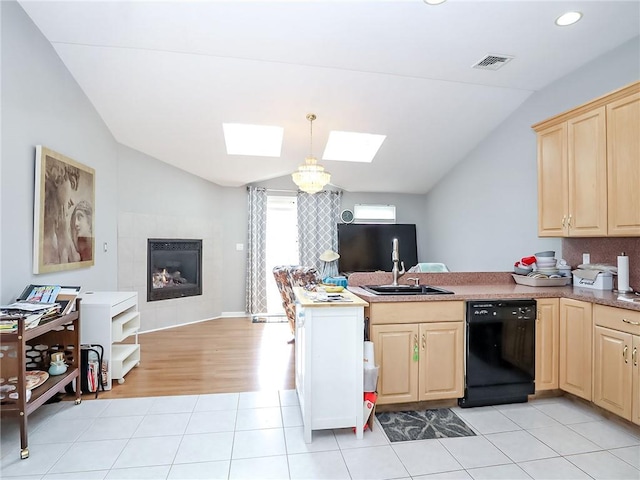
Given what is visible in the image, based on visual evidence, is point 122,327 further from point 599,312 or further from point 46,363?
point 599,312

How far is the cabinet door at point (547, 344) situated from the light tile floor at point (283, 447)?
0.65 ft

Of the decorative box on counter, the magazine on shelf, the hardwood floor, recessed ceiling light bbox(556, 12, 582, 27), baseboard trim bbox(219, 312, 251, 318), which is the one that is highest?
recessed ceiling light bbox(556, 12, 582, 27)

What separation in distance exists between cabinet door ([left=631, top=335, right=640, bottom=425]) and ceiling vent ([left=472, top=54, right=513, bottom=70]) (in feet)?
8.20

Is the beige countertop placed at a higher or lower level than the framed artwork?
lower

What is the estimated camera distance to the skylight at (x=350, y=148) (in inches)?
200

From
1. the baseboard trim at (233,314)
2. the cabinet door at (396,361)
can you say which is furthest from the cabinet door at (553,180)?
the baseboard trim at (233,314)

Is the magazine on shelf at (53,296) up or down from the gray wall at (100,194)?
down

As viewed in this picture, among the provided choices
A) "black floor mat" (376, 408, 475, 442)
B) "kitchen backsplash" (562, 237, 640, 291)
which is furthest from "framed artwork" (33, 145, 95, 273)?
"kitchen backsplash" (562, 237, 640, 291)

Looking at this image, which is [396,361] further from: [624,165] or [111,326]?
[111,326]

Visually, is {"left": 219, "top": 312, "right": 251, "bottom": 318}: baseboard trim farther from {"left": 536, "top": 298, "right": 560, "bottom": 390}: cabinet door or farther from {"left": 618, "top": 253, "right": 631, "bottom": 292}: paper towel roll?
{"left": 618, "top": 253, "right": 631, "bottom": 292}: paper towel roll

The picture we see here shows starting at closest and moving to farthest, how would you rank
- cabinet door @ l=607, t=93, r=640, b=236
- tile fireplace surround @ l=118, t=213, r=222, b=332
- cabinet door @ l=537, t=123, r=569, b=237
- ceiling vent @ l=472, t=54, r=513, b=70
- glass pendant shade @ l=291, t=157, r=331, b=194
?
1. cabinet door @ l=607, t=93, r=640, b=236
2. cabinet door @ l=537, t=123, r=569, b=237
3. ceiling vent @ l=472, t=54, r=513, b=70
4. glass pendant shade @ l=291, t=157, r=331, b=194
5. tile fireplace surround @ l=118, t=213, r=222, b=332

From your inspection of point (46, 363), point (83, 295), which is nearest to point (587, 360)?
point (46, 363)

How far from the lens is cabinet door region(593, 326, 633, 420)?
2.18m

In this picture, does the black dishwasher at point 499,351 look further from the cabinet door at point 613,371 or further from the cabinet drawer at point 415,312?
the cabinet door at point 613,371
